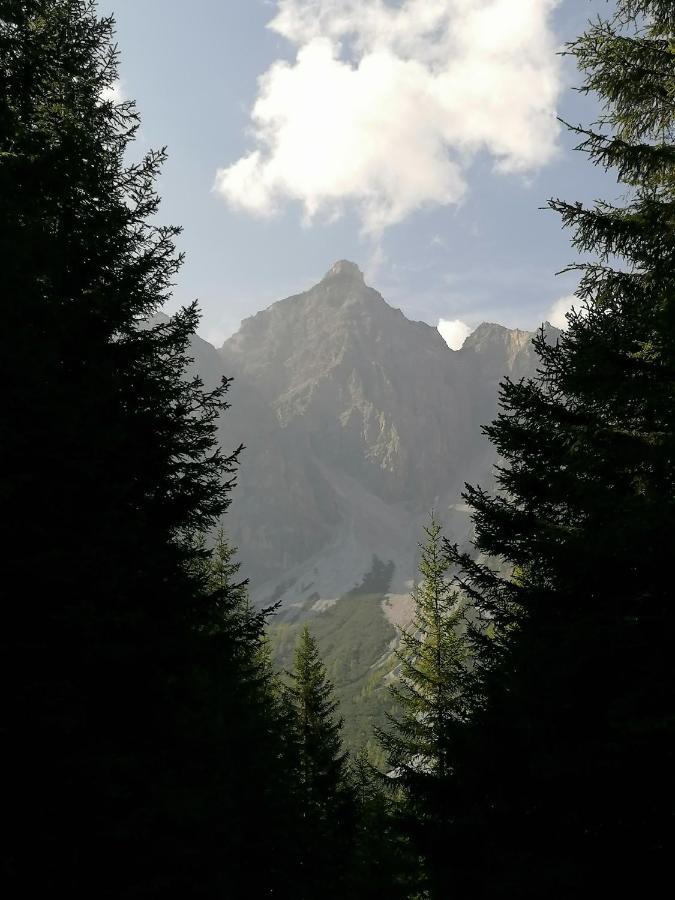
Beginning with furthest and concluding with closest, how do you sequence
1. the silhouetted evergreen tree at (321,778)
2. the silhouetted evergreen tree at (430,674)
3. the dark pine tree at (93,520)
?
the silhouetted evergreen tree at (321,778), the silhouetted evergreen tree at (430,674), the dark pine tree at (93,520)

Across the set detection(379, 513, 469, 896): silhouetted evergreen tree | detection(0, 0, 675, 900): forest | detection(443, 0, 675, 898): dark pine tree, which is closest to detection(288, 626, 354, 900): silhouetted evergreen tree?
detection(379, 513, 469, 896): silhouetted evergreen tree

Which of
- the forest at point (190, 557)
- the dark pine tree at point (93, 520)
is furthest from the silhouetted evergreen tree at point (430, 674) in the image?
the dark pine tree at point (93, 520)

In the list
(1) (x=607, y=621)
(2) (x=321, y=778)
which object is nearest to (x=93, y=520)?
(1) (x=607, y=621)

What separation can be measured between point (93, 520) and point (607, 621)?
18.2 ft

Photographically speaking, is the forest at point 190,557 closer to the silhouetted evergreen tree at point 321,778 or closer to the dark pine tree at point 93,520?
the dark pine tree at point 93,520

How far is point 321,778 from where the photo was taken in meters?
22.0

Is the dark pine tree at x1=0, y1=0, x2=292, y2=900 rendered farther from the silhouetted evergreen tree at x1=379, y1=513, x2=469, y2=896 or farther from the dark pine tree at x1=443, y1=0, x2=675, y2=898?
the silhouetted evergreen tree at x1=379, y1=513, x2=469, y2=896

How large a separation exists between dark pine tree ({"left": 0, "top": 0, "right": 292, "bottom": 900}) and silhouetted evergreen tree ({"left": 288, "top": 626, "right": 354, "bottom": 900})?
10.1 m

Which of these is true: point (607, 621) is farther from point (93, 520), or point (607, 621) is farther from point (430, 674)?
point (430, 674)

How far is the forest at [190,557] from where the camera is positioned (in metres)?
5.14

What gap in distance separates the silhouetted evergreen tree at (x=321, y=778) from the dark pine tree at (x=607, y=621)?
13.6m

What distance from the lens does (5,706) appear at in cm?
475

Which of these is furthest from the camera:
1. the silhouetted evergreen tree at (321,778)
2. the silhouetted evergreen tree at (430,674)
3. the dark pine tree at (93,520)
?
the silhouetted evergreen tree at (321,778)

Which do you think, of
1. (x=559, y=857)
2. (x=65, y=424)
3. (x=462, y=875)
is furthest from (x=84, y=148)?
(x=462, y=875)
